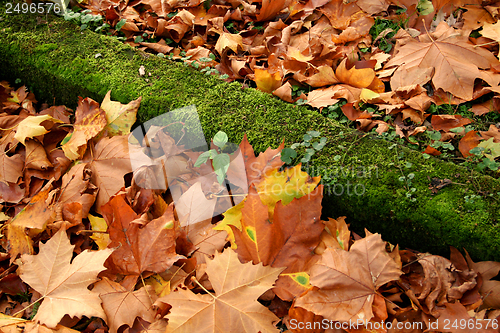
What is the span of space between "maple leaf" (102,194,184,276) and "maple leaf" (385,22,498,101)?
1475 millimetres

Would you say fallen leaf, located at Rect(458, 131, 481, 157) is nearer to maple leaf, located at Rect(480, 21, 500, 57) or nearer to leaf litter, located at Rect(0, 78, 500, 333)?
leaf litter, located at Rect(0, 78, 500, 333)

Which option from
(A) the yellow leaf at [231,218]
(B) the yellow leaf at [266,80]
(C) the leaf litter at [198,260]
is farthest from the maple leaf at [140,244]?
(B) the yellow leaf at [266,80]

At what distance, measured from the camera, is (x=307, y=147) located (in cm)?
167

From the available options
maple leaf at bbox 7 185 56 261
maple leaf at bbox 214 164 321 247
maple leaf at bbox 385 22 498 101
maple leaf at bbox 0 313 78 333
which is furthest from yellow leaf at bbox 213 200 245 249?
maple leaf at bbox 385 22 498 101

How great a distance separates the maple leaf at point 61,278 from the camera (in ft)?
4.36

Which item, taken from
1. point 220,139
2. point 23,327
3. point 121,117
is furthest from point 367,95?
point 23,327

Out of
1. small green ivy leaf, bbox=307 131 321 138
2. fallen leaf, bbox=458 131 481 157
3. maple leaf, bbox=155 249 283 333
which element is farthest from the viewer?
small green ivy leaf, bbox=307 131 321 138

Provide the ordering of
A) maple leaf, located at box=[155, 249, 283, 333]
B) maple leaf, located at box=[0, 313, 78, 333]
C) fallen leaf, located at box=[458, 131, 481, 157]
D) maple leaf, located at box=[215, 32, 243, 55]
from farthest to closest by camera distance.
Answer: maple leaf, located at box=[215, 32, 243, 55] → fallen leaf, located at box=[458, 131, 481, 157] → maple leaf, located at box=[0, 313, 78, 333] → maple leaf, located at box=[155, 249, 283, 333]

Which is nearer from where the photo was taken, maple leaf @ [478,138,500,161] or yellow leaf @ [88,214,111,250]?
maple leaf @ [478,138,500,161]

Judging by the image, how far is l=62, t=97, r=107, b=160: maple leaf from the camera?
1853mm

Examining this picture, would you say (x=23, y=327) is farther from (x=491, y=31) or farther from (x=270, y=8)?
(x=491, y=31)

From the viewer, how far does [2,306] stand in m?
1.53

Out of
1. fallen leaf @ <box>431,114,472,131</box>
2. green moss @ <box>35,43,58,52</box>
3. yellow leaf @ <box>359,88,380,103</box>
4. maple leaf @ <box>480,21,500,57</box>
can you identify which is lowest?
fallen leaf @ <box>431,114,472,131</box>

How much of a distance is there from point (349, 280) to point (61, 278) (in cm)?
119
